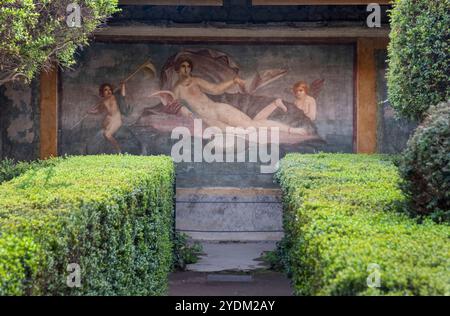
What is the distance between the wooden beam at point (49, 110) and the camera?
1300 centimetres

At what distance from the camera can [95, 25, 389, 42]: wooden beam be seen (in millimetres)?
12547

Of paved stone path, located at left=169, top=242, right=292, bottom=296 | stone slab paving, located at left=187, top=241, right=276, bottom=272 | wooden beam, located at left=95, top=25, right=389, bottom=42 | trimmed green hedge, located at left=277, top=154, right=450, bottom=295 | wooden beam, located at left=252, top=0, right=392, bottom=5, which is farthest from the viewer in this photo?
wooden beam, located at left=95, top=25, right=389, bottom=42

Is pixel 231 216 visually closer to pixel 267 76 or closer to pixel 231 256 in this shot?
pixel 231 256

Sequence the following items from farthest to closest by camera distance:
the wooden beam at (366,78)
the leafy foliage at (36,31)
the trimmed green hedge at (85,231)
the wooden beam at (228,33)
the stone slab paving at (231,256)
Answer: the wooden beam at (366,78) < the wooden beam at (228,33) < the stone slab paving at (231,256) < the leafy foliage at (36,31) < the trimmed green hedge at (85,231)

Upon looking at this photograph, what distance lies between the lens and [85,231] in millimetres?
4273

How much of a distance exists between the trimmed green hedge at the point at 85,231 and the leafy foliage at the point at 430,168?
2162 mm

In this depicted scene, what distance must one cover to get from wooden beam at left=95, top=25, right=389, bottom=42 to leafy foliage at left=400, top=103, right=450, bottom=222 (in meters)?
7.64

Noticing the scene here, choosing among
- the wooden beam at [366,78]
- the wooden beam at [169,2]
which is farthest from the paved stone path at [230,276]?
the wooden beam at [169,2]

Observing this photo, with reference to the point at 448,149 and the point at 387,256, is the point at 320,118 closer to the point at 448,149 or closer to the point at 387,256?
the point at 448,149

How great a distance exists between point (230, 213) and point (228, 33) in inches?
130

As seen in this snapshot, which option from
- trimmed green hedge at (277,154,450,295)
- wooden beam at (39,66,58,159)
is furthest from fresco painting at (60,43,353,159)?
trimmed green hedge at (277,154,450,295)

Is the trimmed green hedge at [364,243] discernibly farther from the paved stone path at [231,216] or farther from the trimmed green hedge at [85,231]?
the paved stone path at [231,216]

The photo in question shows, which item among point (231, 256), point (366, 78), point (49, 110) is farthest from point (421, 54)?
point (49, 110)

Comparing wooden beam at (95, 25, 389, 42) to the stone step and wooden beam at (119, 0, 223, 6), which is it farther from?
the stone step
